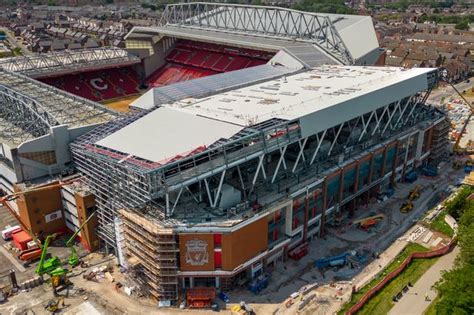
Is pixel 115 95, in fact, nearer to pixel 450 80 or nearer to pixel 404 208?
pixel 404 208

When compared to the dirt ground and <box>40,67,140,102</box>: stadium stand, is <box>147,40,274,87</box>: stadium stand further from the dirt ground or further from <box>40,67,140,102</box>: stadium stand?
the dirt ground

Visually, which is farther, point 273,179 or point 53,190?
point 53,190

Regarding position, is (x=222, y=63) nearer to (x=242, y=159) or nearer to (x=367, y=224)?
(x=367, y=224)

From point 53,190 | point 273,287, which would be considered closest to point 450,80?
point 273,287

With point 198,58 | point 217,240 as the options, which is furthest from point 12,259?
point 198,58

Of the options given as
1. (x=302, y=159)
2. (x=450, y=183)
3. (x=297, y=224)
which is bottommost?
(x=450, y=183)

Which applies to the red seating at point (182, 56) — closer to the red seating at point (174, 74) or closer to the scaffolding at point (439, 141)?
the red seating at point (174, 74)

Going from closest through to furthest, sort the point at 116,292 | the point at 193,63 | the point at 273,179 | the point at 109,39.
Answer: the point at 116,292 < the point at 273,179 < the point at 193,63 < the point at 109,39

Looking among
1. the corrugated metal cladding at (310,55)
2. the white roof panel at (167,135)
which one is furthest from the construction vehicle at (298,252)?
the corrugated metal cladding at (310,55)
